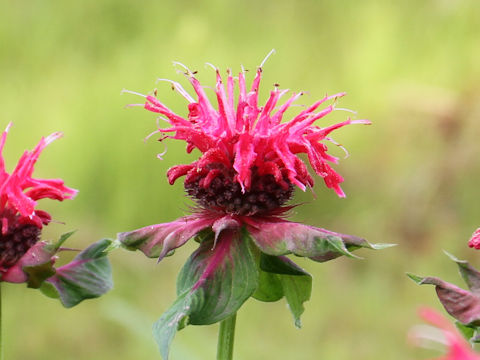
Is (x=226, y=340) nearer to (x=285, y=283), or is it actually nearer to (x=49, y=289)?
(x=285, y=283)

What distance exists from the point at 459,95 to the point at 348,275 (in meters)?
0.91

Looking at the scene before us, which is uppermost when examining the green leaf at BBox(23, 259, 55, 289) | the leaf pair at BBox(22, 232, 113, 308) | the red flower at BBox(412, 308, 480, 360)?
the red flower at BBox(412, 308, 480, 360)

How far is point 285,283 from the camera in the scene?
3.87 feet

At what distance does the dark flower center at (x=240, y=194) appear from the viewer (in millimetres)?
1126

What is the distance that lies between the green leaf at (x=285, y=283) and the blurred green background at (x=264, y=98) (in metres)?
1.11

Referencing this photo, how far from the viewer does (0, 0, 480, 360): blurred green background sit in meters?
2.94

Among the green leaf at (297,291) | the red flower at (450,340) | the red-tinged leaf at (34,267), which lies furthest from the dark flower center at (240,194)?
the red flower at (450,340)

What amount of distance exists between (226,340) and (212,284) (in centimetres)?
7

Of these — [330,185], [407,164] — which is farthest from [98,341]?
[330,185]

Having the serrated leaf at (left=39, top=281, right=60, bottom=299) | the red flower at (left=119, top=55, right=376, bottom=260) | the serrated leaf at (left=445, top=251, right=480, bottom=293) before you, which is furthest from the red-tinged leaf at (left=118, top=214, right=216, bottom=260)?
the serrated leaf at (left=445, top=251, right=480, bottom=293)

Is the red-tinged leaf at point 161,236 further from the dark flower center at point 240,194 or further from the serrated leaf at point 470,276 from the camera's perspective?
the serrated leaf at point 470,276

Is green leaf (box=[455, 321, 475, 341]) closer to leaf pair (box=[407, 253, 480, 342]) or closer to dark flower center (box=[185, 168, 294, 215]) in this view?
leaf pair (box=[407, 253, 480, 342])

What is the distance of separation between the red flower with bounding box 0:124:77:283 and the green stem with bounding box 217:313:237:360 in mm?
269

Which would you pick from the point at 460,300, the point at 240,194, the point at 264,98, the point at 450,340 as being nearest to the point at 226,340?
the point at 240,194
